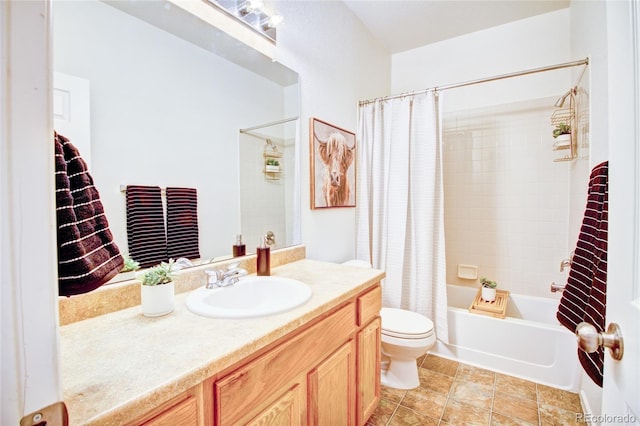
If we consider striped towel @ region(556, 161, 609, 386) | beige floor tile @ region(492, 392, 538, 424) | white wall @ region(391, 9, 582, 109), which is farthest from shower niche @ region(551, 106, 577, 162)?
beige floor tile @ region(492, 392, 538, 424)

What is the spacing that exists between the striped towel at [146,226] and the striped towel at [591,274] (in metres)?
1.59

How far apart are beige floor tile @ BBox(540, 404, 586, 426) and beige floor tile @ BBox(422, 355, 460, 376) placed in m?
0.52

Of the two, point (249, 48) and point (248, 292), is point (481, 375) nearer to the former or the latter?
point (248, 292)

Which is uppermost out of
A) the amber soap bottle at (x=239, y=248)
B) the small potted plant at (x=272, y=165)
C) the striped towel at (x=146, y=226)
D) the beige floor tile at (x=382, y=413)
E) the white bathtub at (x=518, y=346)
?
the small potted plant at (x=272, y=165)

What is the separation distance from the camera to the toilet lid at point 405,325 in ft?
5.90

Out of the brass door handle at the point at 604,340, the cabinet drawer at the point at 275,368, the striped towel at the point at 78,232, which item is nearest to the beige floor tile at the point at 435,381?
the cabinet drawer at the point at 275,368

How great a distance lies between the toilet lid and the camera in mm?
1797

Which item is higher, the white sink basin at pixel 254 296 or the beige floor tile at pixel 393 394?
the white sink basin at pixel 254 296

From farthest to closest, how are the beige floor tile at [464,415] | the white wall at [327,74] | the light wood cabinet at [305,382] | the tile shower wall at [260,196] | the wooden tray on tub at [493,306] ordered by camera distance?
1. the wooden tray on tub at [493,306]
2. the white wall at [327,74]
3. the beige floor tile at [464,415]
4. the tile shower wall at [260,196]
5. the light wood cabinet at [305,382]

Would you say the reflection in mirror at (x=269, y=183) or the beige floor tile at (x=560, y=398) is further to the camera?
the beige floor tile at (x=560, y=398)

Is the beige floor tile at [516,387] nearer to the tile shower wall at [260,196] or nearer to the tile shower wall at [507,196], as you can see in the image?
the tile shower wall at [507,196]

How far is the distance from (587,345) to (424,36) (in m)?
2.89

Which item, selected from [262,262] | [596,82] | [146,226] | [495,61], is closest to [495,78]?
[596,82]

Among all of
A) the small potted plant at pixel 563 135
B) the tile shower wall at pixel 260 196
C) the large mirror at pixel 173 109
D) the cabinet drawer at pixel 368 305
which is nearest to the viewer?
the large mirror at pixel 173 109
